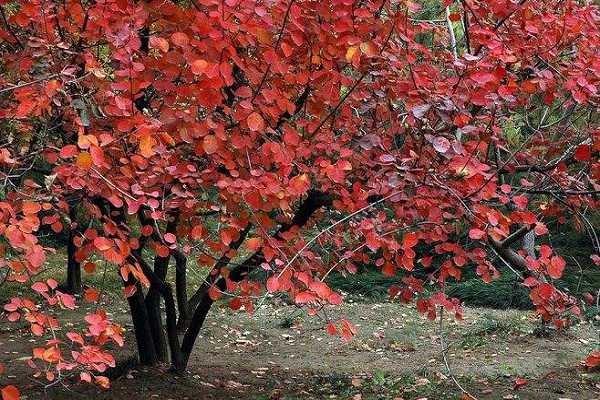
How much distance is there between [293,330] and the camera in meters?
8.27

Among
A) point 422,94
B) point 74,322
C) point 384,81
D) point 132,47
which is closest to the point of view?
point 132,47

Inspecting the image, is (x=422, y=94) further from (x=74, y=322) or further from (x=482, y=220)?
(x=74, y=322)

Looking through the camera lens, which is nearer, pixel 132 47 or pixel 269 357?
pixel 132 47

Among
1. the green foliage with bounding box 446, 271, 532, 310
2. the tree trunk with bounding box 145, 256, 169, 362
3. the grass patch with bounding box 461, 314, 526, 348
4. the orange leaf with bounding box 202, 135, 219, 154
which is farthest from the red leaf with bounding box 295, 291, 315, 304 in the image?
the green foliage with bounding box 446, 271, 532, 310

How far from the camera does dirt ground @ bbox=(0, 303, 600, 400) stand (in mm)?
4586

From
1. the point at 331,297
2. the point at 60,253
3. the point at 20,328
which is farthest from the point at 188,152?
the point at 60,253

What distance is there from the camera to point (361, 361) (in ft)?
21.4

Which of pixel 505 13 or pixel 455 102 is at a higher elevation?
pixel 505 13

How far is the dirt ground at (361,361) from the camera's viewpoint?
459 cm

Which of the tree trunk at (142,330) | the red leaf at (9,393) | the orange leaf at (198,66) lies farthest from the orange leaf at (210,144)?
the tree trunk at (142,330)

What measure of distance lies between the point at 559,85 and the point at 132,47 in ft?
7.00

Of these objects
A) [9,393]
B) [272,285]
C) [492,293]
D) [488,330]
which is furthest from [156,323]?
[492,293]

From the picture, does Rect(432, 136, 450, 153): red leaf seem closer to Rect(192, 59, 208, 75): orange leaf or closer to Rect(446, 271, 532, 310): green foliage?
Rect(192, 59, 208, 75): orange leaf

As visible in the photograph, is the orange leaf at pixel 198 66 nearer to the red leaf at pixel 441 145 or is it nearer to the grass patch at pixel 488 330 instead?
the red leaf at pixel 441 145
